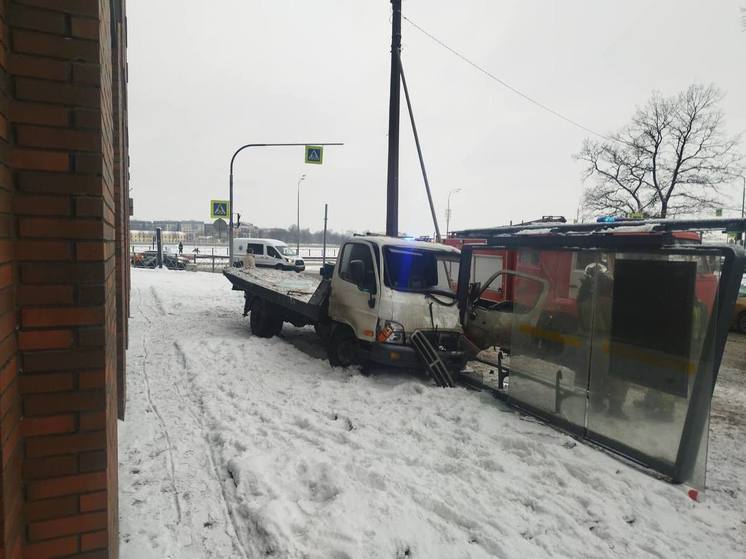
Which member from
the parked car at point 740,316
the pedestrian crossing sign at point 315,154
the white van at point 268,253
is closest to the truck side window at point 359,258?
the pedestrian crossing sign at point 315,154

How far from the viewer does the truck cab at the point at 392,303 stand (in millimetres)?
6340

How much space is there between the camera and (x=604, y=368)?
4492 mm

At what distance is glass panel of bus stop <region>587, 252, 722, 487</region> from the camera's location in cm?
376

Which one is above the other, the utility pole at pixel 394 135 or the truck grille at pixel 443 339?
the utility pole at pixel 394 135

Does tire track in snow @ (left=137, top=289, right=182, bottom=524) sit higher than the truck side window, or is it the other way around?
the truck side window

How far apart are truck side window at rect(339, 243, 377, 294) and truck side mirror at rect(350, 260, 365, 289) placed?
9cm

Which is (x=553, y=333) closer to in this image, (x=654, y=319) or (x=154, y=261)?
(x=654, y=319)

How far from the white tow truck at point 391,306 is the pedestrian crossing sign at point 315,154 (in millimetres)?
9573

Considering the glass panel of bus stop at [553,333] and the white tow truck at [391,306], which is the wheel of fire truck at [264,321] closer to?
the white tow truck at [391,306]

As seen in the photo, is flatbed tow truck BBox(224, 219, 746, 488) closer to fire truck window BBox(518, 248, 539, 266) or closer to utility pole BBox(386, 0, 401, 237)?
fire truck window BBox(518, 248, 539, 266)

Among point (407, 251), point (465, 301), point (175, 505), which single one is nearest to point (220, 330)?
point (407, 251)

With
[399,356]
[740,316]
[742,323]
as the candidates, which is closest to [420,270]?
[399,356]

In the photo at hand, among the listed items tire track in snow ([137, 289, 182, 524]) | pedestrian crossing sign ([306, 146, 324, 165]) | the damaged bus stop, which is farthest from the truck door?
pedestrian crossing sign ([306, 146, 324, 165])

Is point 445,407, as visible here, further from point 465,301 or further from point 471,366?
point 471,366
